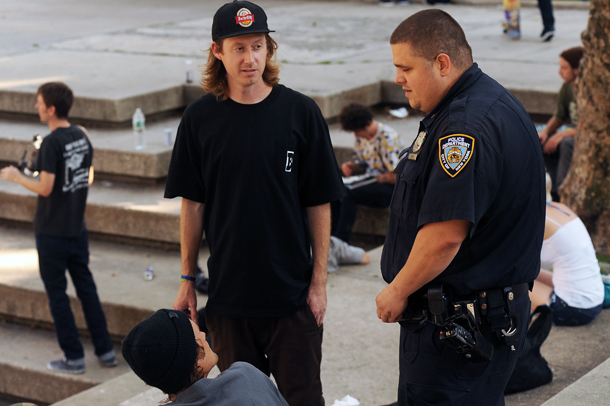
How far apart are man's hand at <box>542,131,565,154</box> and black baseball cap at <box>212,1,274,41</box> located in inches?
180

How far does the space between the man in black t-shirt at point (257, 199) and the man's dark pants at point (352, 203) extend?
127 inches

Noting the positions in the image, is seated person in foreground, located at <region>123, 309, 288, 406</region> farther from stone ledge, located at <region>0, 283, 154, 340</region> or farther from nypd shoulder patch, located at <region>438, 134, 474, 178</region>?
stone ledge, located at <region>0, 283, 154, 340</region>

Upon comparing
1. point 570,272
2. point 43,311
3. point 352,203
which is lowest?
point 43,311

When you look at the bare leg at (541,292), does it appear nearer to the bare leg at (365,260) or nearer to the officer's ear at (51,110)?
the bare leg at (365,260)

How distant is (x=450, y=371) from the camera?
2385mm

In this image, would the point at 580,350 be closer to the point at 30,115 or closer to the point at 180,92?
the point at 180,92

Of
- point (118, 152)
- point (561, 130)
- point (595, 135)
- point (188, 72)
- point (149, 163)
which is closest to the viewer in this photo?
point (595, 135)

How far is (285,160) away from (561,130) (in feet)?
15.5

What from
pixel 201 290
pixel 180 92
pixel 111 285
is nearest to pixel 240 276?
pixel 201 290

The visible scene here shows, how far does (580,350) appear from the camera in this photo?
4188 mm

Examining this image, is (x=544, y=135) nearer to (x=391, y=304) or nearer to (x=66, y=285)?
(x=66, y=285)

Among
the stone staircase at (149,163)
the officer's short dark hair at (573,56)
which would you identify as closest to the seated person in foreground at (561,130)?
the officer's short dark hair at (573,56)

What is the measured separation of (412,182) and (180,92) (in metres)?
6.36

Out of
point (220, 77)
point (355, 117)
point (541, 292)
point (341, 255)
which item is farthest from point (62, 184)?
point (541, 292)
